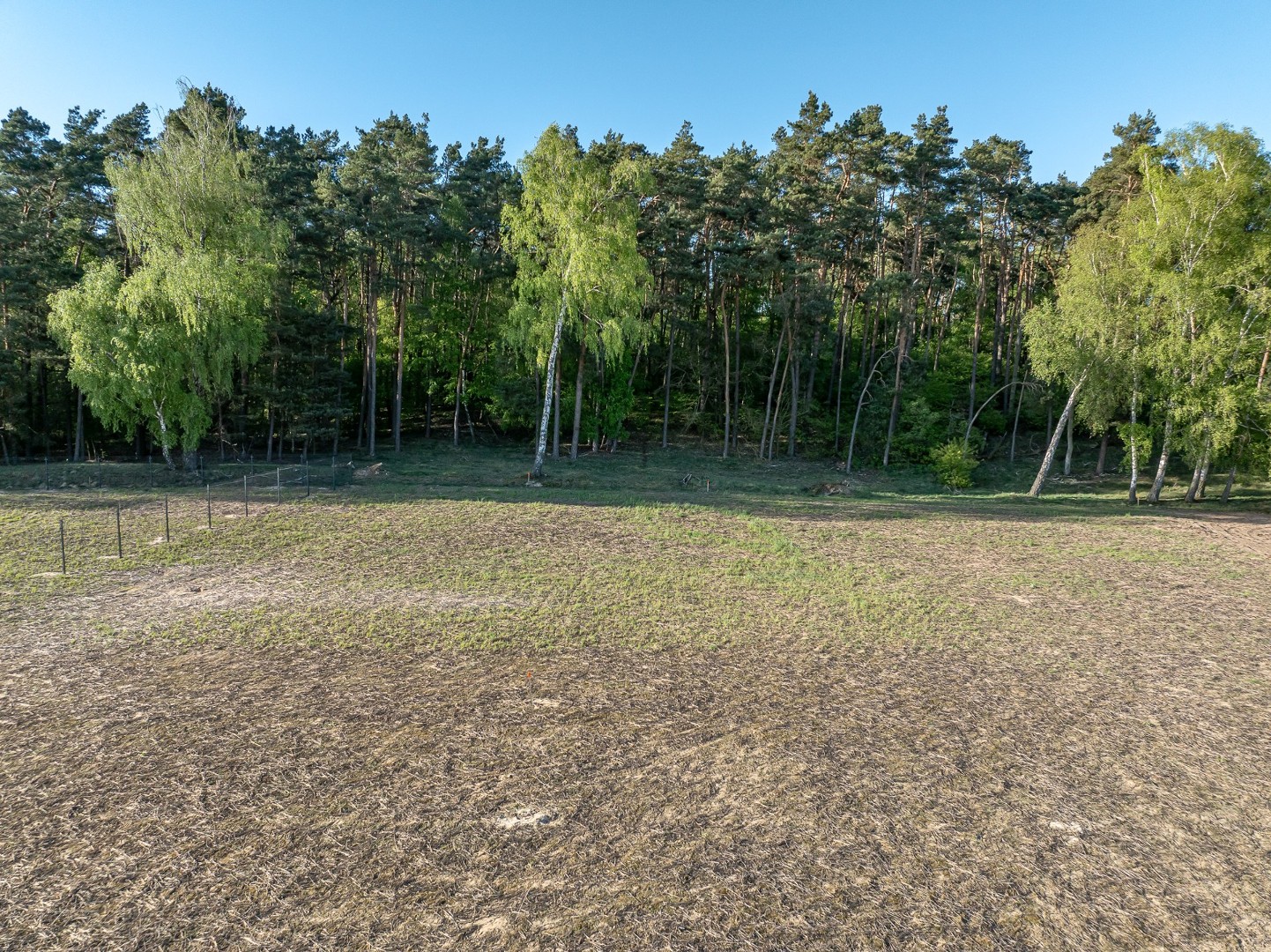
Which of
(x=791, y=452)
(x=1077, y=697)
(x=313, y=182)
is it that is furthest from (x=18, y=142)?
(x=1077, y=697)

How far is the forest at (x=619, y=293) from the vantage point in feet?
71.2

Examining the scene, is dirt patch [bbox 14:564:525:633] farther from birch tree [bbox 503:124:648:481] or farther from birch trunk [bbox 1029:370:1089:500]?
birch trunk [bbox 1029:370:1089:500]

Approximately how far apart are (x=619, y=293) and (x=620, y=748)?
780 inches

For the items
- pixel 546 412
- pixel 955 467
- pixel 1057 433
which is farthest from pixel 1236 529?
pixel 546 412

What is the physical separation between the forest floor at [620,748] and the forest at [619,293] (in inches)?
410

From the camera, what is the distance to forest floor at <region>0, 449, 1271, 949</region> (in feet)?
15.5

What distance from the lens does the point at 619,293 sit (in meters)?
24.1

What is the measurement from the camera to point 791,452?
36.4 meters

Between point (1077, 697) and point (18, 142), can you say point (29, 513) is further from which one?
point (1077, 697)

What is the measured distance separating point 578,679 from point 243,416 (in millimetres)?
28547

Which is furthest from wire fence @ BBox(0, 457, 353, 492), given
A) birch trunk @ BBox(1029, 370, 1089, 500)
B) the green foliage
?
birch trunk @ BBox(1029, 370, 1089, 500)

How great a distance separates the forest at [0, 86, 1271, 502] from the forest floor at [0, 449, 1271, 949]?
34.2 ft

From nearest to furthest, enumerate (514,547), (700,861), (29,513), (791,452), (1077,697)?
(700,861) → (1077,697) → (514,547) → (29,513) → (791,452)

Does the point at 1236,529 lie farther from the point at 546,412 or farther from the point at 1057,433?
the point at 546,412
